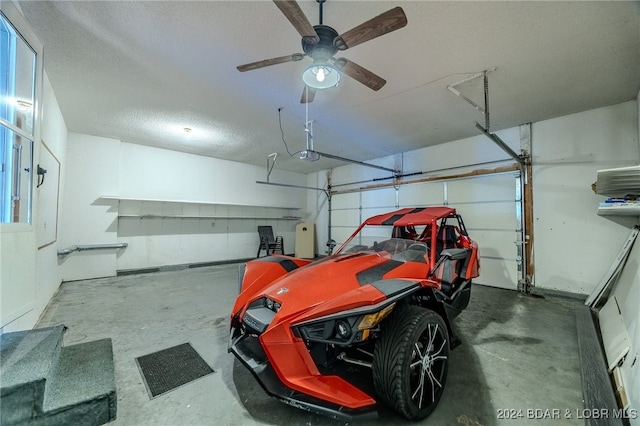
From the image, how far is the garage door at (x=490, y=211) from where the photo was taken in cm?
441

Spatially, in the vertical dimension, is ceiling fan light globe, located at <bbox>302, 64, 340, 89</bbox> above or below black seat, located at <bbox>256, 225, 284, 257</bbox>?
above

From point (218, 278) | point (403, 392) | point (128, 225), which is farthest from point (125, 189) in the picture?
point (403, 392)

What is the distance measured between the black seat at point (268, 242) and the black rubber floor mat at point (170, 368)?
494cm

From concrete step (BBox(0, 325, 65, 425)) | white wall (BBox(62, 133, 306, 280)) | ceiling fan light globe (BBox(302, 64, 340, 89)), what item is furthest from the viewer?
white wall (BBox(62, 133, 306, 280))

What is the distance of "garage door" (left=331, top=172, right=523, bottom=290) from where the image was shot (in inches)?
173

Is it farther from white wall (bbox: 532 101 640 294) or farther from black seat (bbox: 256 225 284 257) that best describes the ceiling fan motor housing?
black seat (bbox: 256 225 284 257)

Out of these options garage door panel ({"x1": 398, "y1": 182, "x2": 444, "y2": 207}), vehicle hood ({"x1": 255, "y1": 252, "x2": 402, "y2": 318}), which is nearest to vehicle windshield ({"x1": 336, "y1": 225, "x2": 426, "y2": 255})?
vehicle hood ({"x1": 255, "y1": 252, "x2": 402, "y2": 318})

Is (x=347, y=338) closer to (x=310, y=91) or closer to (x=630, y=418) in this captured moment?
(x=630, y=418)

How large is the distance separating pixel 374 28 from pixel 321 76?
0.54m

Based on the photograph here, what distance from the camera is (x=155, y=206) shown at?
5926mm

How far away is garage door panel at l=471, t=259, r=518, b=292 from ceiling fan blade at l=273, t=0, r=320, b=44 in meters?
4.86

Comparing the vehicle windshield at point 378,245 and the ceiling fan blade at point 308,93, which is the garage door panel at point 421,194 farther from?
the ceiling fan blade at point 308,93

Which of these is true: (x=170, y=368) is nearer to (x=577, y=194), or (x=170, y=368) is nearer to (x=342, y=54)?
(x=342, y=54)

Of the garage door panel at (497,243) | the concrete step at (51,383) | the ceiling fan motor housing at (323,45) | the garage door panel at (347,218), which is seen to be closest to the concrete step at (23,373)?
the concrete step at (51,383)
